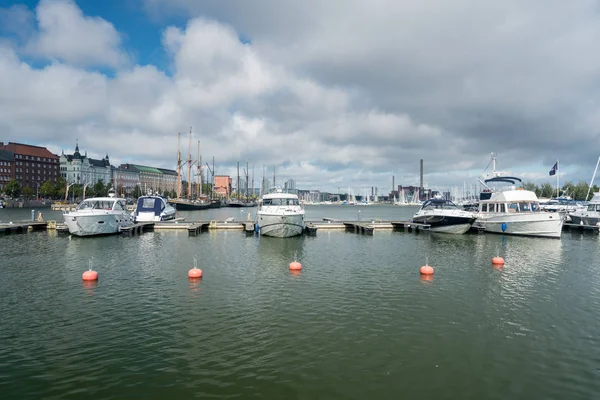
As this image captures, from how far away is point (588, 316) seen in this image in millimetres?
15648

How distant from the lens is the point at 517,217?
46.3m

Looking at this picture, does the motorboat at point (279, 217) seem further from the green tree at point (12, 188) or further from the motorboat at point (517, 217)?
the green tree at point (12, 188)

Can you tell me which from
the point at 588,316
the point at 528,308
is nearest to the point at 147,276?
the point at 528,308

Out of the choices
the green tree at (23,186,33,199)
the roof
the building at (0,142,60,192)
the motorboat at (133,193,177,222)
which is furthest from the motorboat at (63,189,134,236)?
the roof

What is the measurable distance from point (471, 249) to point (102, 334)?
32.9m

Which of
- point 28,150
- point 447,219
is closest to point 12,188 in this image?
point 28,150

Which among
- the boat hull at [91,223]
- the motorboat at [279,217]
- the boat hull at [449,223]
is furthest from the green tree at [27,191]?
the boat hull at [449,223]

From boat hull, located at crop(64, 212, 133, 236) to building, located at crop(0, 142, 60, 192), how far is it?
526ft

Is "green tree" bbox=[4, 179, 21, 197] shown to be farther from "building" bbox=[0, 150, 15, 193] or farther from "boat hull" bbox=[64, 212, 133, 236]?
"boat hull" bbox=[64, 212, 133, 236]

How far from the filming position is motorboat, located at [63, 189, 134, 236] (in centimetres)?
4019

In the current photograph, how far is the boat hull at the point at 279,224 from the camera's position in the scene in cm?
4153

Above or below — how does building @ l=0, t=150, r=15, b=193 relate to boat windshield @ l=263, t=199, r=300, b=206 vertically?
above

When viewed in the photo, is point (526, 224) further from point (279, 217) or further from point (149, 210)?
point (149, 210)

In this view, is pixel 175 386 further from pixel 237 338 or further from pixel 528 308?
pixel 528 308
